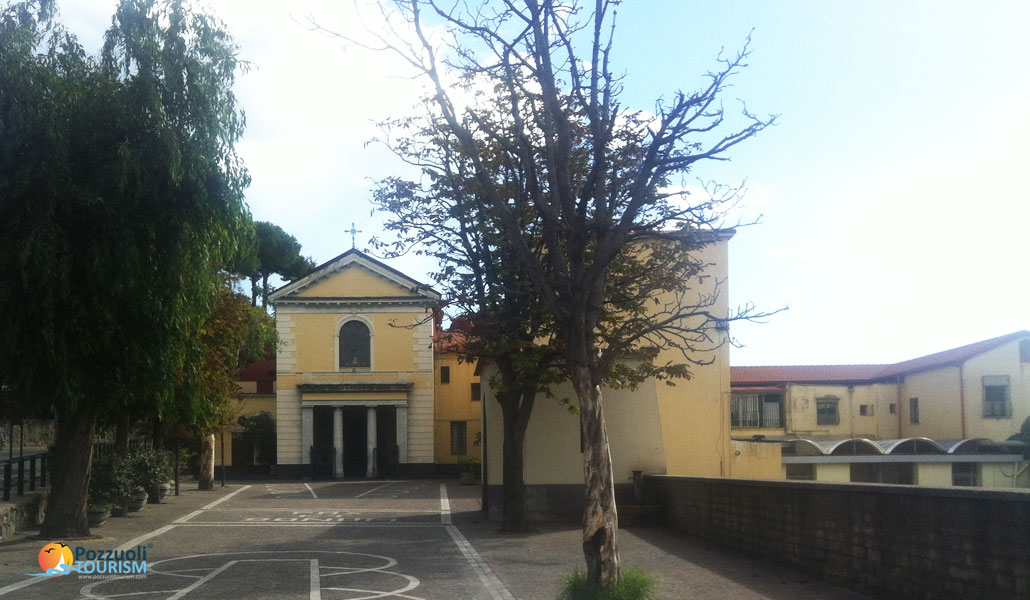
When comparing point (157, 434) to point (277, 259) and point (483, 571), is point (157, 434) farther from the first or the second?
point (277, 259)

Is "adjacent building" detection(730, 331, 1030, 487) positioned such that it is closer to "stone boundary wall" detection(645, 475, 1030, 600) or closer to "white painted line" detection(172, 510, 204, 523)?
"white painted line" detection(172, 510, 204, 523)

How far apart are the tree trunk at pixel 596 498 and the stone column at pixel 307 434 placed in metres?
39.8

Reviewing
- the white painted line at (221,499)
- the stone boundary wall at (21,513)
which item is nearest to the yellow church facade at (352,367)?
the white painted line at (221,499)

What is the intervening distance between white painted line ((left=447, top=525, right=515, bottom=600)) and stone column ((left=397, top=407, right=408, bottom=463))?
29.2 metres

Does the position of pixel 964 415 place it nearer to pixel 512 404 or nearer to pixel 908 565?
pixel 512 404

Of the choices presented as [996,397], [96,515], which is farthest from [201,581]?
[996,397]

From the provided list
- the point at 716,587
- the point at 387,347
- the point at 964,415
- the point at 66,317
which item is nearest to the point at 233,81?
the point at 66,317

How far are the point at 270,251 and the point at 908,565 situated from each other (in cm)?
6244

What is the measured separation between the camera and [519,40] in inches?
435

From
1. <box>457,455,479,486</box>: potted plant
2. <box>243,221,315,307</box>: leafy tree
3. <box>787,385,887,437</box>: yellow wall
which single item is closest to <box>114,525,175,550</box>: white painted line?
<box>457,455,479,486</box>: potted plant

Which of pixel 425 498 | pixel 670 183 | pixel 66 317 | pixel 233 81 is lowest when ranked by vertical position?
pixel 425 498

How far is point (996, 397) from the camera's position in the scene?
47.1 metres

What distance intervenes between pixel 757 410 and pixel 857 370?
26.0 feet

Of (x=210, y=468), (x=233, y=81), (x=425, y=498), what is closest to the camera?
(x=233, y=81)
